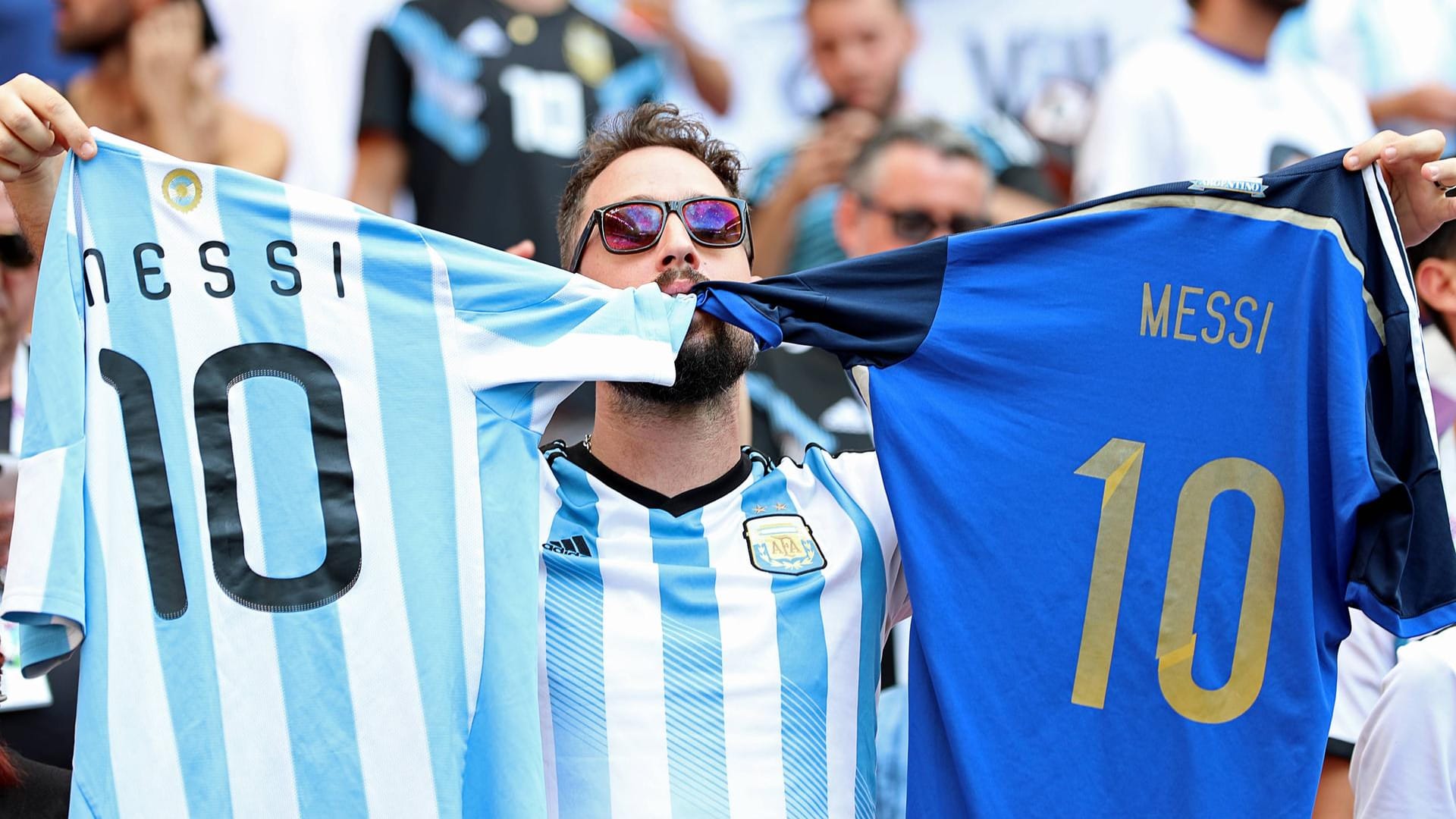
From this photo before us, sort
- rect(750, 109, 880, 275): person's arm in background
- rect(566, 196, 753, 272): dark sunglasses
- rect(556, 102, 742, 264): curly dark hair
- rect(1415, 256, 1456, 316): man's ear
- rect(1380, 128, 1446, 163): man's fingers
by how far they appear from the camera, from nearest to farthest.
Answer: rect(1380, 128, 1446, 163): man's fingers
rect(566, 196, 753, 272): dark sunglasses
rect(556, 102, 742, 264): curly dark hair
rect(1415, 256, 1456, 316): man's ear
rect(750, 109, 880, 275): person's arm in background

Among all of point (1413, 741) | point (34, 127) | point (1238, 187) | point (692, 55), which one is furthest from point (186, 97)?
point (1413, 741)

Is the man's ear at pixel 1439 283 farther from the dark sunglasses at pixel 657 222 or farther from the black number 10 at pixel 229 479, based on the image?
the black number 10 at pixel 229 479

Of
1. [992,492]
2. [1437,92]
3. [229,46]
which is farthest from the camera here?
[1437,92]

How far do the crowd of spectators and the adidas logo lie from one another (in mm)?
1600

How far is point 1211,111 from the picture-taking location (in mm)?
5441

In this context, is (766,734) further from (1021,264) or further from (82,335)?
(82,335)

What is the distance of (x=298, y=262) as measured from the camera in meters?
2.56

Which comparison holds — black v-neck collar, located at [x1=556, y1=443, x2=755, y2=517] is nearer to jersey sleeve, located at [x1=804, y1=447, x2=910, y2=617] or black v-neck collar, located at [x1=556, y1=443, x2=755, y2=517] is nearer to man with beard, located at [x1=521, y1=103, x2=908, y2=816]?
man with beard, located at [x1=521, y1=103, x2=908, y2=816]

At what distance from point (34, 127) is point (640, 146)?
1135 mm

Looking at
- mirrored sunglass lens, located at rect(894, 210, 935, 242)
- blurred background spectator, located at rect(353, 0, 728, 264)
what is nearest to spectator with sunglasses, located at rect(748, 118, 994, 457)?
mirrored sunglass lens, located at rect(894, 210, 935, 242)

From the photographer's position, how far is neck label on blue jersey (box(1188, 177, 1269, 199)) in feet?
8.87

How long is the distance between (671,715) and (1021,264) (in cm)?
104

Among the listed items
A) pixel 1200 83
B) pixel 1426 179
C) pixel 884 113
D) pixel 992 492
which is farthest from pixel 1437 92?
pixel 992 492

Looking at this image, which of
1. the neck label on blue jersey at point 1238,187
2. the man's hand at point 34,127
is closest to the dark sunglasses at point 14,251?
the man's hand at point 34,127
